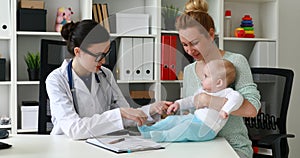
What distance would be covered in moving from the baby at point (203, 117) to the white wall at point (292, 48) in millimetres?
2393

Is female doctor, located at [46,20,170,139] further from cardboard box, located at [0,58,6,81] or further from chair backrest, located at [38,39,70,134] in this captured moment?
cardboard box, located at [0,58,6,81]

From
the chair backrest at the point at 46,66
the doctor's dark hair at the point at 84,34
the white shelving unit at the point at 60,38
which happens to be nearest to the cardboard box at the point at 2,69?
the white shelving unit at the point at 60,38

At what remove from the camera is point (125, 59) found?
1.45m

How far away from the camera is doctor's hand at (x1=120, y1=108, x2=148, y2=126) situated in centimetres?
149

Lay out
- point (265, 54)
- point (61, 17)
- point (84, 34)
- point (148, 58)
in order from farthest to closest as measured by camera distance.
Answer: point (265, 54) → point (61, 17) → point (84, 34) → point (148, 58)

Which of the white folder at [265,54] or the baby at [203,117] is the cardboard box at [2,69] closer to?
the baby at [203,117]

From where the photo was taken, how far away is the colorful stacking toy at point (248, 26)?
12.1 feet

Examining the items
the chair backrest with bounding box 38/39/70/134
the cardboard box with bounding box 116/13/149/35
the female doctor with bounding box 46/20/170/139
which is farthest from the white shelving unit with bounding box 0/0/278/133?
the cardboard box with bounding box 116/13/149/35

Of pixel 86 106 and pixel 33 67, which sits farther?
pixel 33 67

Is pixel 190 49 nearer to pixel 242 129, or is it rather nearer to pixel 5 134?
pixel 242 129

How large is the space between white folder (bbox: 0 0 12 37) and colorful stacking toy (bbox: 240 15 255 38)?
182 cm

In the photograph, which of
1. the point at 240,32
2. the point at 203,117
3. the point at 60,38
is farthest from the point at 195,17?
the point at 240,32

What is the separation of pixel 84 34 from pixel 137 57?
1.04ft

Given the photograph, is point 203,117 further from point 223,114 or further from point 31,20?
point 31,20
